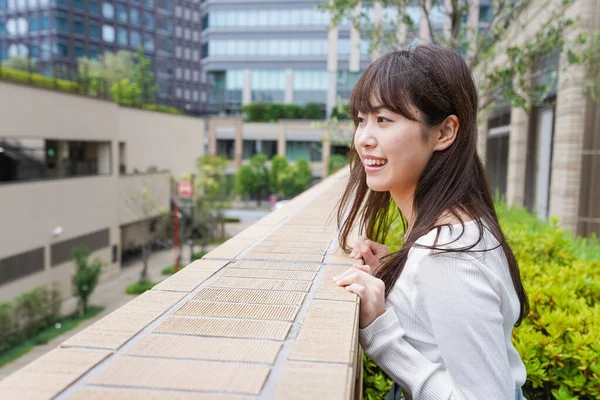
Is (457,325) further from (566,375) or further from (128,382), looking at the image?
(566,375)

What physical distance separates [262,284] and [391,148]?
0.54 m

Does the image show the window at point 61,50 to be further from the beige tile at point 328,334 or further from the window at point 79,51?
the beige tile at point 328,334

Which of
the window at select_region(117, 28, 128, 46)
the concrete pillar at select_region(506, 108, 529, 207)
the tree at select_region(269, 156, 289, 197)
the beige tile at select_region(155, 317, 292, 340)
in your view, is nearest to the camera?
the beige tile at select_region(155, 317, 292, 340)

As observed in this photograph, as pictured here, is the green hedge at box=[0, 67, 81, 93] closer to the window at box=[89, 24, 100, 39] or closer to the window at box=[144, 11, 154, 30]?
the window at box=[89, 24, 100, 39]

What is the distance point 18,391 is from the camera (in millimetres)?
949

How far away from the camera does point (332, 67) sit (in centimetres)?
5344

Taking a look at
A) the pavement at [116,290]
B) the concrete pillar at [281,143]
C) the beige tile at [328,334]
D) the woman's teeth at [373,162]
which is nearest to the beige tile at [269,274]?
the beige tile at [328,334]

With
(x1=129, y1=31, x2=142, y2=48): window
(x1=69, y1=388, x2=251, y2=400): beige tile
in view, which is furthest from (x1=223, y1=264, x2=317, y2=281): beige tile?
(x1=129, y1=31, x2=142, y2=48): window

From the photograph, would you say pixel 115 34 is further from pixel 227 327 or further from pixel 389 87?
pixel 227 327

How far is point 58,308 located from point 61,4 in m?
46.1

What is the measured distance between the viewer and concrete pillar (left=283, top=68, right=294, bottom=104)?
55.2 m

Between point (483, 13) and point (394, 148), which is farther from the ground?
point (483, 13)

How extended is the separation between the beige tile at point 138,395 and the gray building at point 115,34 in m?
51.6

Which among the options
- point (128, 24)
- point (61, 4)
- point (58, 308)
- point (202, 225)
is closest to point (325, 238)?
point (58, 308)
